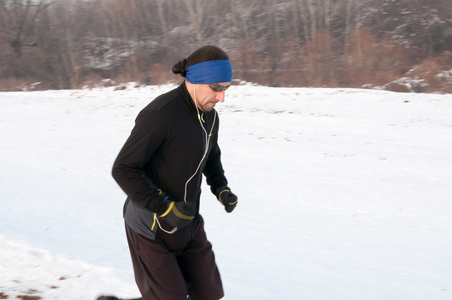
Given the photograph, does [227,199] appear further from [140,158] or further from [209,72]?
[209,72]

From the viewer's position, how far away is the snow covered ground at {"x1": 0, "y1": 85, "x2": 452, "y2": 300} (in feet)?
14.3

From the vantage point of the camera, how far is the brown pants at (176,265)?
245cm

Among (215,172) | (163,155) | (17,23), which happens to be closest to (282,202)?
(215,172)

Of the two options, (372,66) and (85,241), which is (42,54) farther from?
(85,241)

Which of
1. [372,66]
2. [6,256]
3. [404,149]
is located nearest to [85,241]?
[6,256]

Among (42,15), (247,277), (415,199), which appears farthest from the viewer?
(42,15)

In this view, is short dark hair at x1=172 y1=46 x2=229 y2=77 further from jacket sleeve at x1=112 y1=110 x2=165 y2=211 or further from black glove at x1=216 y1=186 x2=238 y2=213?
black glove at x1=216 y1=186 x2=238 y2=213

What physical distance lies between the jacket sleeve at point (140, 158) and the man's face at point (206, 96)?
9.2 inches

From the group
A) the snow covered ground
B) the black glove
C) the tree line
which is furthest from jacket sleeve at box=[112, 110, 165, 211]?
the tree line

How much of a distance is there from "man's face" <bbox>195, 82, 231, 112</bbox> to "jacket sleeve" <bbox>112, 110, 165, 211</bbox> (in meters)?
0.23

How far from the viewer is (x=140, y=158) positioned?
7.48 feet

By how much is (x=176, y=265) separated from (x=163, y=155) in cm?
57

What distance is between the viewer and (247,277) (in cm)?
448

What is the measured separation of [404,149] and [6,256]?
24.9 ft
